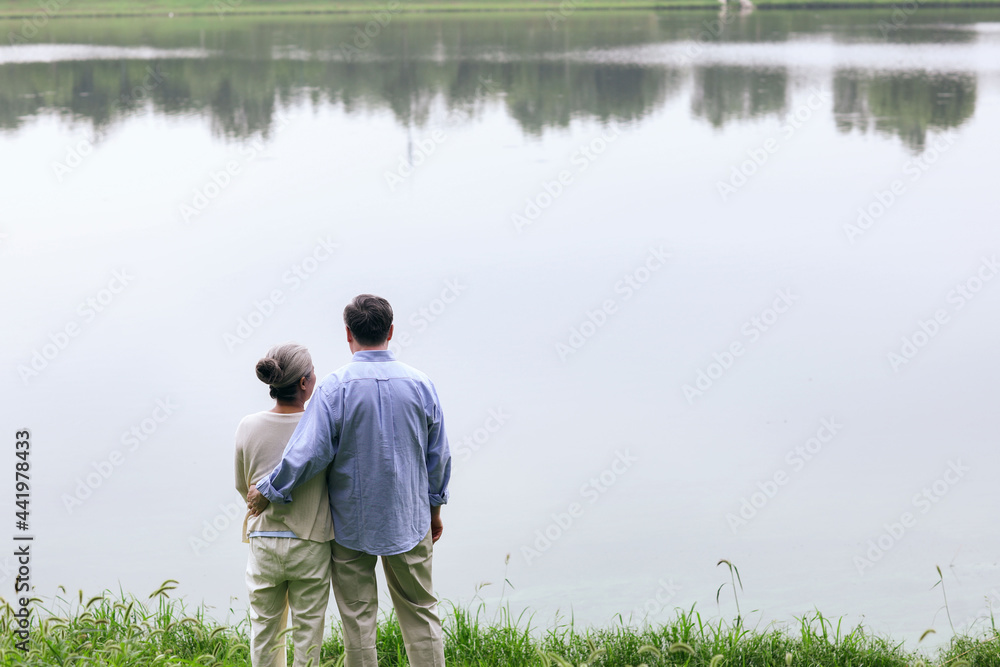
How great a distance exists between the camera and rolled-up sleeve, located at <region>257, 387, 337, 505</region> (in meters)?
2.91

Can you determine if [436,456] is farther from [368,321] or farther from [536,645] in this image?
[536,645]

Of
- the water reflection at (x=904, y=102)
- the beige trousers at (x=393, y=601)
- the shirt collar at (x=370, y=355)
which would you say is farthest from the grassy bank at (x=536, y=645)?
the water reflection at (x=904, y=102)

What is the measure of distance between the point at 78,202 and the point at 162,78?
9.59 metres

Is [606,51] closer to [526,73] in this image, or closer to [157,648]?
[526,73]

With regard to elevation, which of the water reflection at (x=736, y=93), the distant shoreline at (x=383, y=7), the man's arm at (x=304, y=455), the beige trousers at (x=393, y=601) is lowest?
the beige trousers at (x=393, y=601)

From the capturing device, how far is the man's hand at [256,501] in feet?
9.78

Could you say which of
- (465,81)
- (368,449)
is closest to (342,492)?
(368,449)

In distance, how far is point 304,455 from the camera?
2906 mm

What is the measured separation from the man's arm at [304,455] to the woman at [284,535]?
6cm

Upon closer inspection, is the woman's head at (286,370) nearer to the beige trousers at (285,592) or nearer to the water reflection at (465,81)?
the beige trousers at (285,592)

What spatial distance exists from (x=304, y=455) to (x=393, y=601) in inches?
21.2

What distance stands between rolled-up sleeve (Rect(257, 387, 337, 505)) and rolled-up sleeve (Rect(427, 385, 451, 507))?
29cm

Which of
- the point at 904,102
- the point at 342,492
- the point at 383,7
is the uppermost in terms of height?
the point at 383,7

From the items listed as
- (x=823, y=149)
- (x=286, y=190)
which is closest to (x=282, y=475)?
(x=286, y=190)
